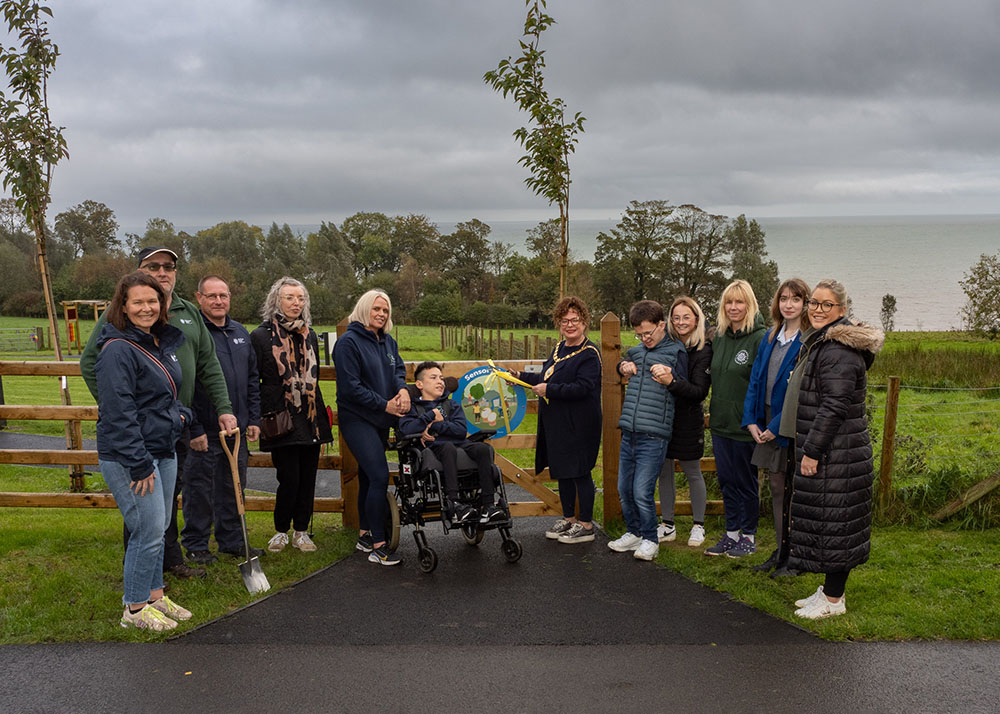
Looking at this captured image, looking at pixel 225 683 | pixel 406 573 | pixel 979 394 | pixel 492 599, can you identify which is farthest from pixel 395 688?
pixel 979 394

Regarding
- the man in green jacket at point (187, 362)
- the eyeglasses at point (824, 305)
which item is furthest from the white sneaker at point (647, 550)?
the man in green jacket at point (187, 362)

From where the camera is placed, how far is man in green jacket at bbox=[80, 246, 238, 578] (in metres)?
5.16

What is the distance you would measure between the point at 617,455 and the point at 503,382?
125 cm

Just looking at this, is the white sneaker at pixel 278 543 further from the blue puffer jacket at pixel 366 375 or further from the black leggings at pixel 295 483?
the blue puffer jacket at pixel 366 375

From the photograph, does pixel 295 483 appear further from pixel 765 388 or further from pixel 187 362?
pixel 765 388

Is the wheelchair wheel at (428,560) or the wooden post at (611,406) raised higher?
the wooden post at (611,406)

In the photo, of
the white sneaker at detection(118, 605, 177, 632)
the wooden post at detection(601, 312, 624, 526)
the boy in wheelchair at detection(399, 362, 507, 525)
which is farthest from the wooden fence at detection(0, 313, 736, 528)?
the white sneaker at detection(118, 605, 177, 632)

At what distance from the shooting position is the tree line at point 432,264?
191 ft

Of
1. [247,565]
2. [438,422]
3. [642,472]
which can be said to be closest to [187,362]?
[247,565]

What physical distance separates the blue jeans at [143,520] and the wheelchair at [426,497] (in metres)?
1.75

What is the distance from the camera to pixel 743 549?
5.98 meters

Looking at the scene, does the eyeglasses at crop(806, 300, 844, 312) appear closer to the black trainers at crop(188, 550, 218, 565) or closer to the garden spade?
the garden spade

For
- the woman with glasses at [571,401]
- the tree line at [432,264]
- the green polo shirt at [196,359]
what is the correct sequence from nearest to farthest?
the green polo shirt at [196,359], the woman with glasses at [571,401], the tree line at [432,264]

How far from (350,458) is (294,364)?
3.54 feet
